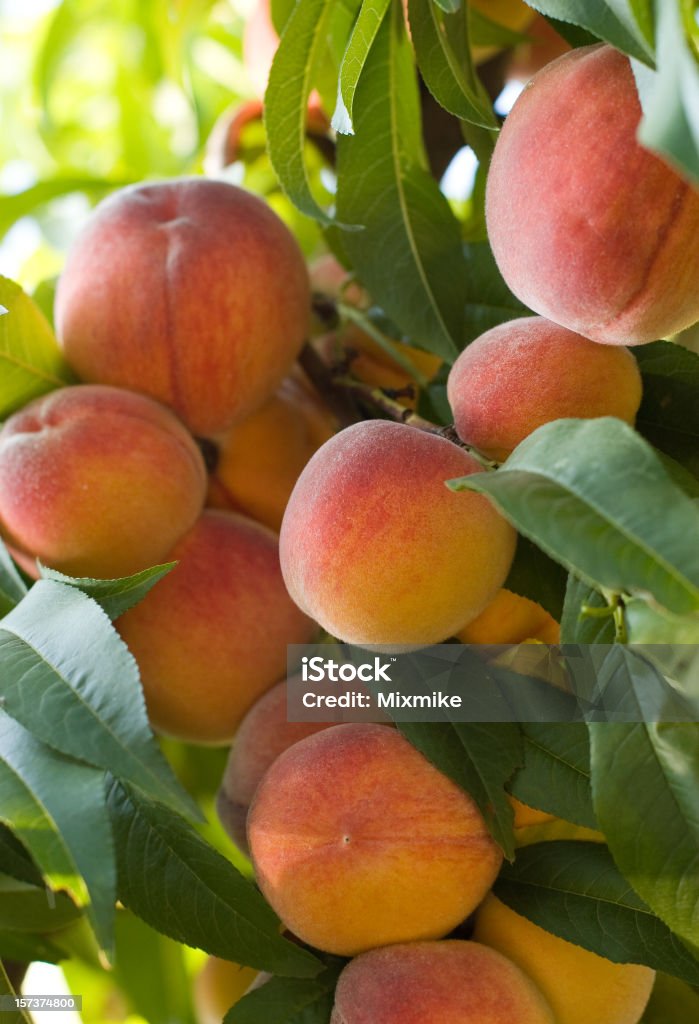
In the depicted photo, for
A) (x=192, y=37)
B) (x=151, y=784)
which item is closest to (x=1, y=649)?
(x=151, y=784)

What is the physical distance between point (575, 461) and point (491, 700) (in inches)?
10.7

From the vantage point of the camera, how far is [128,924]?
0.98m

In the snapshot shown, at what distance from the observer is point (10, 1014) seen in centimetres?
70

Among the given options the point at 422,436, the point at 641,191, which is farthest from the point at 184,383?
→ the point at 641,191

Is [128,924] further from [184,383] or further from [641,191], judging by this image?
[641,191]

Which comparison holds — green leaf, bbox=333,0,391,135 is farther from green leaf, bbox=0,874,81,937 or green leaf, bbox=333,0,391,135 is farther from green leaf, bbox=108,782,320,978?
green leaf, bbox=0,874,81,937

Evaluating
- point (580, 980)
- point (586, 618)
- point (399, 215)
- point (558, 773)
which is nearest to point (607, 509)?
point (586, 618)

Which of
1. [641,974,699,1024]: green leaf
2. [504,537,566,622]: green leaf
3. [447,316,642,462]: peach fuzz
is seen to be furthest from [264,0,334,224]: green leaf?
[641,974,699,1024]: green leaf

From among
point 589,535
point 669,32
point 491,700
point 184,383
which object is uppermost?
point 669,32

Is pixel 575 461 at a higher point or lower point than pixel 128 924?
higher

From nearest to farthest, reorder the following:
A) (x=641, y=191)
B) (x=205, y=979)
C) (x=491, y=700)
Answer: (x=641, y=191) → (x=491, y=700) → (x=205, y=979)

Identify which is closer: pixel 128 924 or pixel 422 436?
pixel 422 436

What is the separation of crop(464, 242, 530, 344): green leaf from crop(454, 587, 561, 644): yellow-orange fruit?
23 cm

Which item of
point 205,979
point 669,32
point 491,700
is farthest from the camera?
point 205,979
